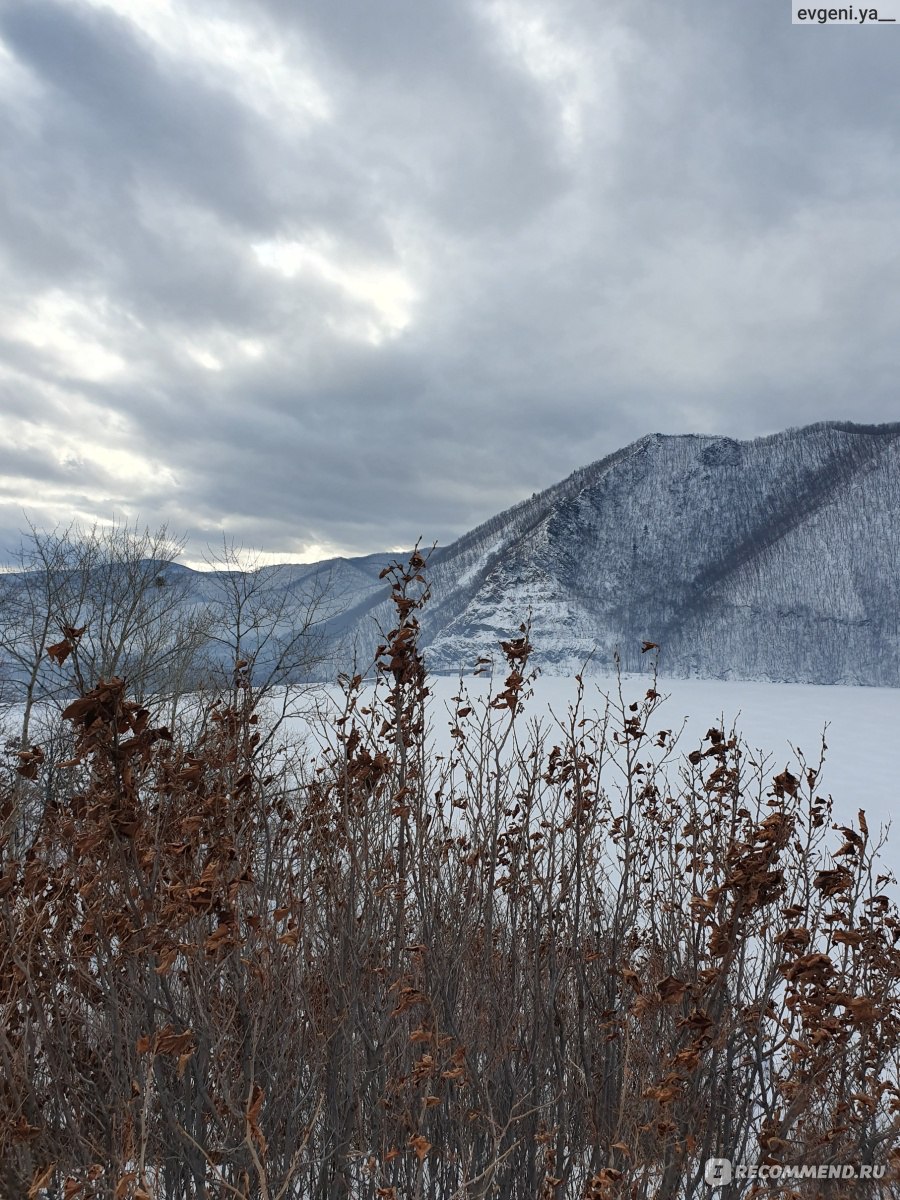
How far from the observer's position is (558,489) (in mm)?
159375

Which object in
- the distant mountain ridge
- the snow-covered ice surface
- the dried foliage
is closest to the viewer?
the dried foliage

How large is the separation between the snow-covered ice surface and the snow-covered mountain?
1883cm

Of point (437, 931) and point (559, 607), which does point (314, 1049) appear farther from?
point (559, 607)

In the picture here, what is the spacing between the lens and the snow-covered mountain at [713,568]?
98.4 metres

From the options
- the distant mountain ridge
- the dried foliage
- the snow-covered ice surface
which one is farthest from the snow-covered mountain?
the dried foliage

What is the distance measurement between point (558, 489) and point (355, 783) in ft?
524

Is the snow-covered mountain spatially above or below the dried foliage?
above

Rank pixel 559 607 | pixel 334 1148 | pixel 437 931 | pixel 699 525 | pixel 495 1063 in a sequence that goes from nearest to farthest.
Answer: pixel 334 1148, pixel 495 1063, pixel 437 931, pixel 559 607, pixel 699 525

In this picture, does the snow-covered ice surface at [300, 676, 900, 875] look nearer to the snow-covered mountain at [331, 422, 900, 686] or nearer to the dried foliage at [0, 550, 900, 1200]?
the dried foliage at [0, 550, 900, 1200]

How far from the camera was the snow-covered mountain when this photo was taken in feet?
323

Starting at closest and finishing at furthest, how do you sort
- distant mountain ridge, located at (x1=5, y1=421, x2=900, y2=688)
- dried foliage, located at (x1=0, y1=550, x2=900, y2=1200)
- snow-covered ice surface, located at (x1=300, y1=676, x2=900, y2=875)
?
dried foliage, located at (x1=0, y1=550, x2=900, y2=1200) → snow-covered ice surface, located at (x1=300, y1=676, x2=900, y2=875) → distant mountain ridge, located at (x1=5, y1=421, x2=900, y2=688)

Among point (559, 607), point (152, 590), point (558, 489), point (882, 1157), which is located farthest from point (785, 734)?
point (558, 489)

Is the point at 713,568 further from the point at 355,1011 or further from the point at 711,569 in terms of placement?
the point at 355,1011

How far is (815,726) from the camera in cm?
4356
